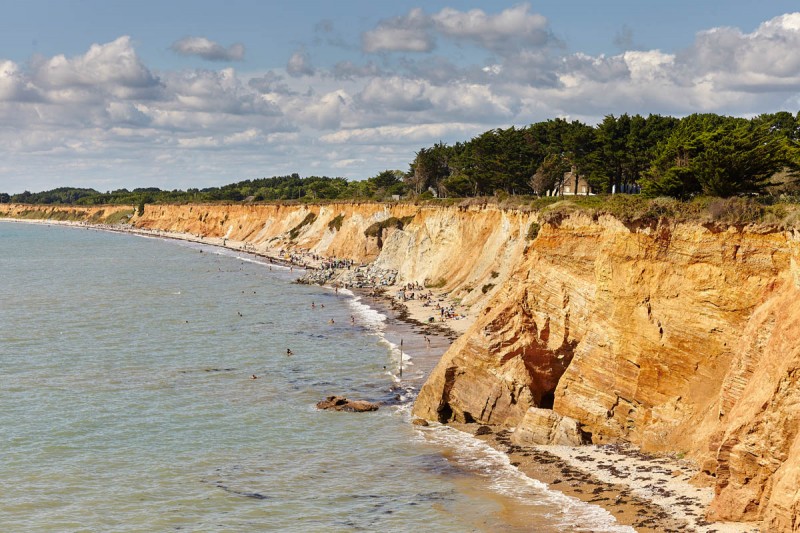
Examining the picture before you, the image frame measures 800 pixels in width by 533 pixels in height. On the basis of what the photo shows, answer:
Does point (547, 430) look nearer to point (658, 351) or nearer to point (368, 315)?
point (658, 351)

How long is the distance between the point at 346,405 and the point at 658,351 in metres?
14.9

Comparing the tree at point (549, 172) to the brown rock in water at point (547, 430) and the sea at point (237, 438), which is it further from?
the brown rock in water at point (547, 430)

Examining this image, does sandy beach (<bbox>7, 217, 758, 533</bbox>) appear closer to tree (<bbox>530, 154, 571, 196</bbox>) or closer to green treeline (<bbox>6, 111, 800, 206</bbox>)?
green treeline (<bbox>6, 111, 800, 206</bbox>)

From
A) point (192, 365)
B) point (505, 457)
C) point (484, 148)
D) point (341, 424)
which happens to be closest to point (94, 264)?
point (484, 148)

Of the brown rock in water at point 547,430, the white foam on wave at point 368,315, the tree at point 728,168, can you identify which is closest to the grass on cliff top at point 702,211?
the tree at point 728,168

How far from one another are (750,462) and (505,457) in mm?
9944

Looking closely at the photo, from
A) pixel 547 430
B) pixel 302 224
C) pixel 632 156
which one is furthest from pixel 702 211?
pixel 302 224

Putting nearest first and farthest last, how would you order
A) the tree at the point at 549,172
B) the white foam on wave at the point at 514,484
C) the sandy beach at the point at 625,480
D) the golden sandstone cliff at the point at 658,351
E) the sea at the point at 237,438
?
the golden sandstone cliff at the point at 658,351
the sandy beach at the point at 625,480
the white foam on wave at the point at 514,484
the sea at the point at 237,438
the tree at the point at 549,172

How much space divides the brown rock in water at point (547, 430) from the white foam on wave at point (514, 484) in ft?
4.53

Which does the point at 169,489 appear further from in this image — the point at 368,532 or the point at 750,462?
the point at 750,462

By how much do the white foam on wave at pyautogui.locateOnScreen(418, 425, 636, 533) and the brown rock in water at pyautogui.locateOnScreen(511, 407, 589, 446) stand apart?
1380 mm

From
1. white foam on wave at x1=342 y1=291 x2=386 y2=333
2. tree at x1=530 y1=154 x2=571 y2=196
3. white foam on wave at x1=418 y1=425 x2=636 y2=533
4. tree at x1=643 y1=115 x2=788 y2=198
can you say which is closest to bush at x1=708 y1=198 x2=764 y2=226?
tree at x1=643 y1=115 x2=788 y2=198

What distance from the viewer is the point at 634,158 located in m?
65.9

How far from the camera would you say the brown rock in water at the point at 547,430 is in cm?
2884
